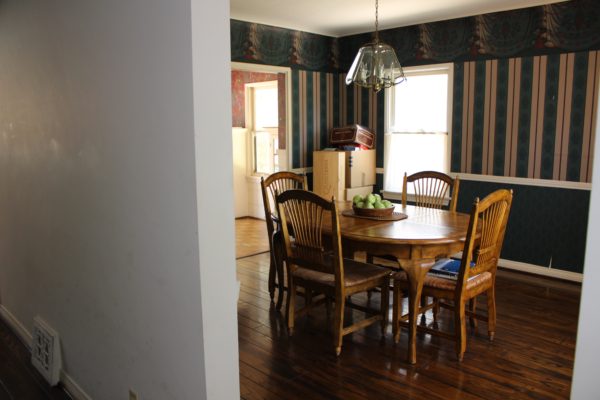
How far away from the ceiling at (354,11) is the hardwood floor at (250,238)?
2.54 metres

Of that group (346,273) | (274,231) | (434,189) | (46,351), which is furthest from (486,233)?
(46,351)

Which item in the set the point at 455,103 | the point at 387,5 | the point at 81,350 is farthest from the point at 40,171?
the point at 455,103

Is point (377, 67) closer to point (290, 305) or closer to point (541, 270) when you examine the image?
point (290, 305)

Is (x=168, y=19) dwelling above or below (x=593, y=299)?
above

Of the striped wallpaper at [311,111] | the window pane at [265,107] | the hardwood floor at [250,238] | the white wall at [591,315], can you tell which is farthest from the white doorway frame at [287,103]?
the white wall at [591,315]

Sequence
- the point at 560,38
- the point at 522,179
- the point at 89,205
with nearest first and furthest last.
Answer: the point at 89,205, the point at 560,38, the point at 522,179

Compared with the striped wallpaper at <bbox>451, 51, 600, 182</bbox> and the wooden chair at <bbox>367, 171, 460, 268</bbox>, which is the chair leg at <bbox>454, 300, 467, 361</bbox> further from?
the striped wallpaper at <bbox>451, 51, 600, 182</bbox>

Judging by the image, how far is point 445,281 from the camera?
307 centimetres

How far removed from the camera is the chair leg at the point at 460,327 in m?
2.95

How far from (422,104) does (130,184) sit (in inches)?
174

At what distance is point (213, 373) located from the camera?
1733mm

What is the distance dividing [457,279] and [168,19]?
2.21 meters

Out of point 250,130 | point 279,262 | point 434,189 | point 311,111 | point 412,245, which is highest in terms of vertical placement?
point 311,111

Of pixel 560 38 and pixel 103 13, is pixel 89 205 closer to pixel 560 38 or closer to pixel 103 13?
pixel 103 13
